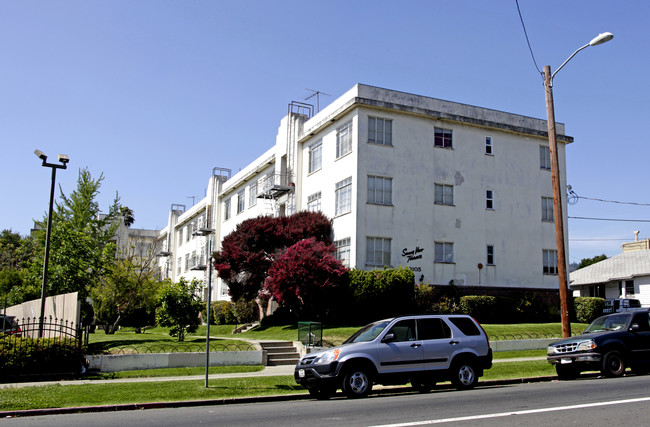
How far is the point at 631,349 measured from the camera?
15.8 m

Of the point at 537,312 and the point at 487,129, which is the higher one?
the point at 487,129

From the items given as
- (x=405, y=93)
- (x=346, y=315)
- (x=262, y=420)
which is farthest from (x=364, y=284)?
(x=262, y=420)

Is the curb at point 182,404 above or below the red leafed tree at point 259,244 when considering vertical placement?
below

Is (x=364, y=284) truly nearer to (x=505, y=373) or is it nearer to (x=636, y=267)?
(x=505, y=373)

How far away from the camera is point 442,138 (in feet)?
110

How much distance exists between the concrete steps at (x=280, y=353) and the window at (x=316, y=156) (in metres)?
13.5

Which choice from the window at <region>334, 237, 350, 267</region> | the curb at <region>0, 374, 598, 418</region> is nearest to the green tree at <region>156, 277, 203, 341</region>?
the window at <region>334, 237, 350, 267</region>

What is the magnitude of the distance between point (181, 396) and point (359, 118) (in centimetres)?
2007

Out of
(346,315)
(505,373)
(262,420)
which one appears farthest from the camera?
(346,315)

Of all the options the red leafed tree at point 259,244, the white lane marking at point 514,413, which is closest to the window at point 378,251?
the red leafed tree at point 259,244

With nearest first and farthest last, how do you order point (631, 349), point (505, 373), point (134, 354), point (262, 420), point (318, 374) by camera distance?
point (262, 420) → point (318, 374) → point (631, 349) → point (505, 373) → point (134, 354)

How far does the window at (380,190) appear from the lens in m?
31.1

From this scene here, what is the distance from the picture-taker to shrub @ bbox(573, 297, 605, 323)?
3269 centimetres

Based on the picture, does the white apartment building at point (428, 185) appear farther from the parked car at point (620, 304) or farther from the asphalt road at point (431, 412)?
the asphalt road at point (431, 412)
